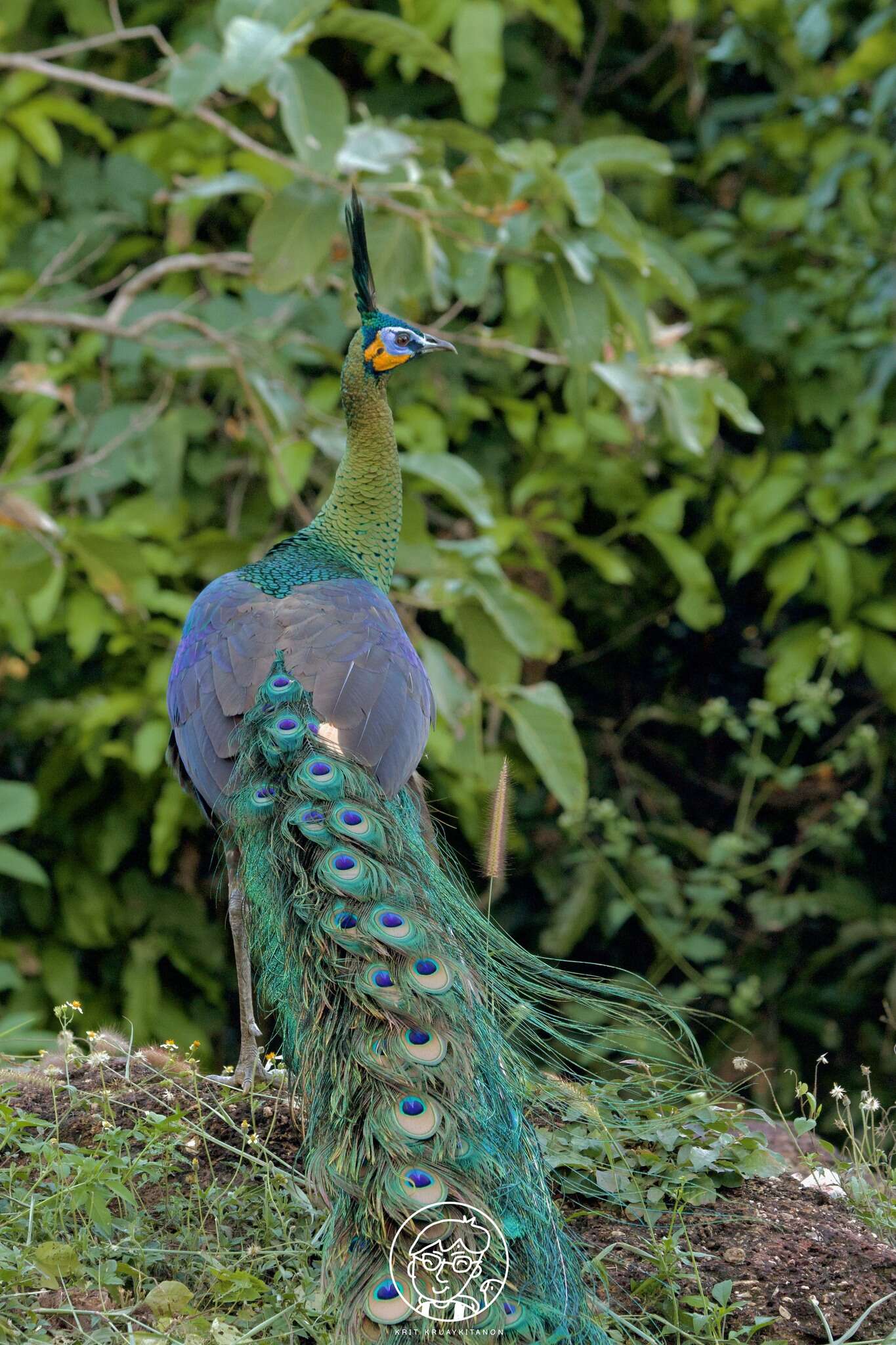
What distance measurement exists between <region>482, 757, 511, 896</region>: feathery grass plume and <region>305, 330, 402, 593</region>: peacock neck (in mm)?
976

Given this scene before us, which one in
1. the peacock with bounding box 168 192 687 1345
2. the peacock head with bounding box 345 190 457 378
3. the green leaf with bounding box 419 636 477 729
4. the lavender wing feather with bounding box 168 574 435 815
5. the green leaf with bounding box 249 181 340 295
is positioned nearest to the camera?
the peacock with bounding box 168 192 687 1345

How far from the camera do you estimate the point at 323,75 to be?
3902 millimetres

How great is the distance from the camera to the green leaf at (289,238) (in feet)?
13.5

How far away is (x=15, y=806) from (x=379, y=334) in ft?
5.89

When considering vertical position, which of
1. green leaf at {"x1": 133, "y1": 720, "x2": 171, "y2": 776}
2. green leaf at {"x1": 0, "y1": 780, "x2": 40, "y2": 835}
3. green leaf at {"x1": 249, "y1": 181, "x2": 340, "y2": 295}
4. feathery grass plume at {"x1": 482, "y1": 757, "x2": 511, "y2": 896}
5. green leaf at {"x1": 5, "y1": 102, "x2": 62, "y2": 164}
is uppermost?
green leaf at {"x1": 249, "y1": 181, "x2": 340, "y2": 295}

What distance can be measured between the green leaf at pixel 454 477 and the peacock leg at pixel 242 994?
1.46 meters

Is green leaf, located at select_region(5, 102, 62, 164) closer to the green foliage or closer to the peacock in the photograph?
the green foliage

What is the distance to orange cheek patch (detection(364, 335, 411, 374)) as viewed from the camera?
12.6ft

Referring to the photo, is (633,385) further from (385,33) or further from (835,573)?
(835,573)

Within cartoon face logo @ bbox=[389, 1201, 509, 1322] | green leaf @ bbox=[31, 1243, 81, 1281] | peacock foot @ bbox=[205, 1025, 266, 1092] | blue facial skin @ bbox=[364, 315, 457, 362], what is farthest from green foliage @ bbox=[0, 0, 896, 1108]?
cartoon face logo @ bbox=[389, 1201, 509, 1322]

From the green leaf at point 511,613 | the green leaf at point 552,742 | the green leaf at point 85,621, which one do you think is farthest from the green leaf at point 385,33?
the green leaf at point 85,621

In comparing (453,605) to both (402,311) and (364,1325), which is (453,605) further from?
(364,1325)

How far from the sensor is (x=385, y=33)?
4051 mm

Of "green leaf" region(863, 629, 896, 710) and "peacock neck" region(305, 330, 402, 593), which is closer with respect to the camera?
"peacock neck" region(305, 330, 402, 593)
